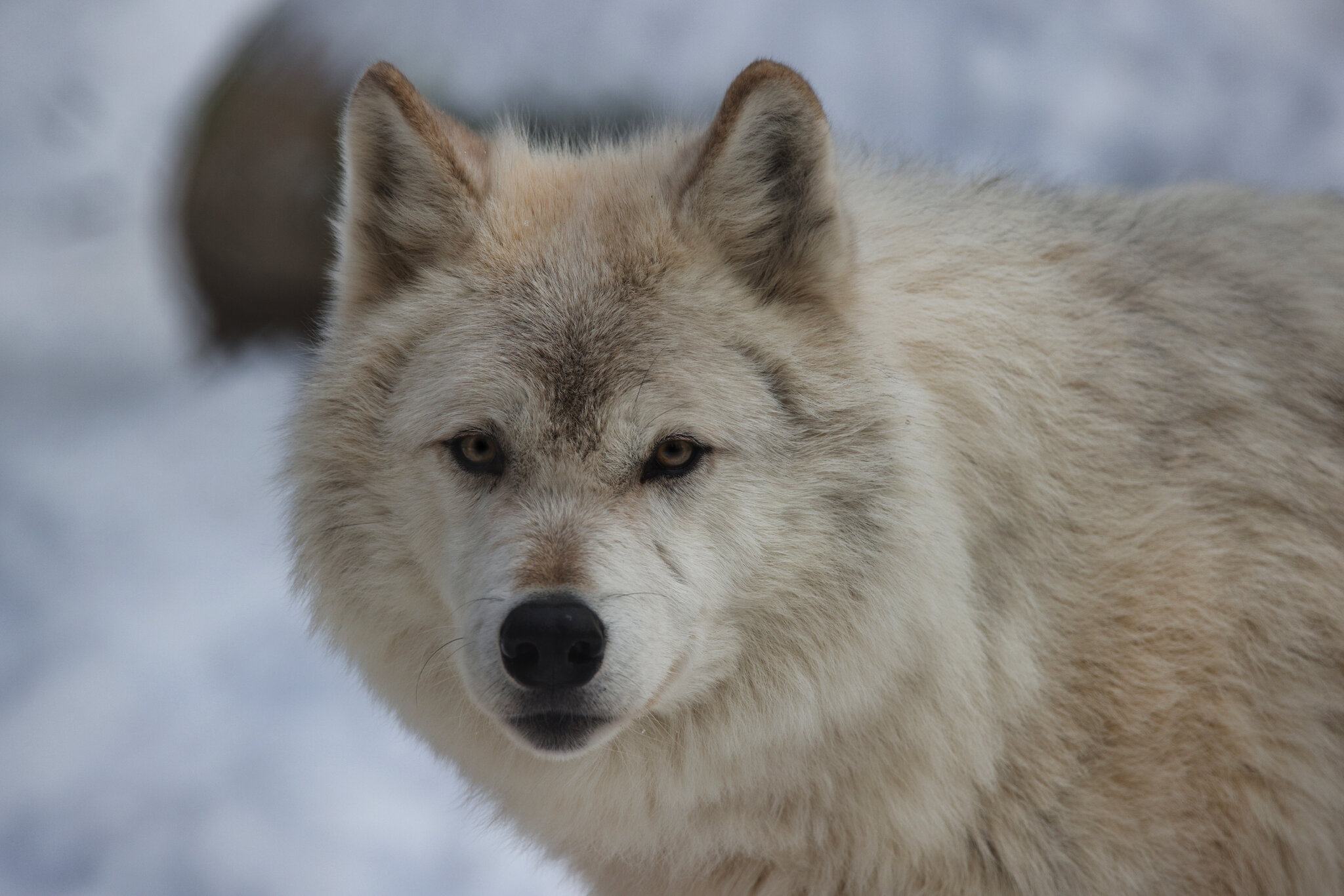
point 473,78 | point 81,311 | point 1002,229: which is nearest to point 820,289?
point 1002,229

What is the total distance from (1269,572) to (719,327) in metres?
1.67

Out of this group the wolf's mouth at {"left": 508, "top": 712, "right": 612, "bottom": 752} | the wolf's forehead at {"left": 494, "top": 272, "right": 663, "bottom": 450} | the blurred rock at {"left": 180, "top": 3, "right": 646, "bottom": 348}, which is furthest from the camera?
the blurred rock at {"left": 180, "top": 3, "right": 646, "bottom": 348}

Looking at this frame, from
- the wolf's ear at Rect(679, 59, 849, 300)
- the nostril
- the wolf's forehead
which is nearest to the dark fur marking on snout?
the nostril

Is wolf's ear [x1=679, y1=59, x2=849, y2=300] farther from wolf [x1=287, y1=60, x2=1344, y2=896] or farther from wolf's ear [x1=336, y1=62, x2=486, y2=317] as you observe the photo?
wolf's ear [x1=336, y1=62, x2=486, y2=317]

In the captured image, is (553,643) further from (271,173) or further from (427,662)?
(271,173)

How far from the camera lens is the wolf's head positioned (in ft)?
8.21

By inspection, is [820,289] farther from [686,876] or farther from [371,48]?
[371,48]

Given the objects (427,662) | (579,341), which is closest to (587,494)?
(579,341)

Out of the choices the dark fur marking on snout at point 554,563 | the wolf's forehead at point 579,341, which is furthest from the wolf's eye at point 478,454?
the dark fur marking on snout at point 554,563

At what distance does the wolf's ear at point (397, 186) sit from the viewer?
2.85 meters

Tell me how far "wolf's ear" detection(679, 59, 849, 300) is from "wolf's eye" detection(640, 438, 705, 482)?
20.7 inches

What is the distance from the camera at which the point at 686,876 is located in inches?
123

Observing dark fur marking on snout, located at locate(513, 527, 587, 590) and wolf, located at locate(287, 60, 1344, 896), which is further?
wolf, located at locate(287, 60, 1344, 896)

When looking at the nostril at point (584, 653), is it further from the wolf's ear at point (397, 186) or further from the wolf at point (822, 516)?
the wolf's ear at point (397, 186)
